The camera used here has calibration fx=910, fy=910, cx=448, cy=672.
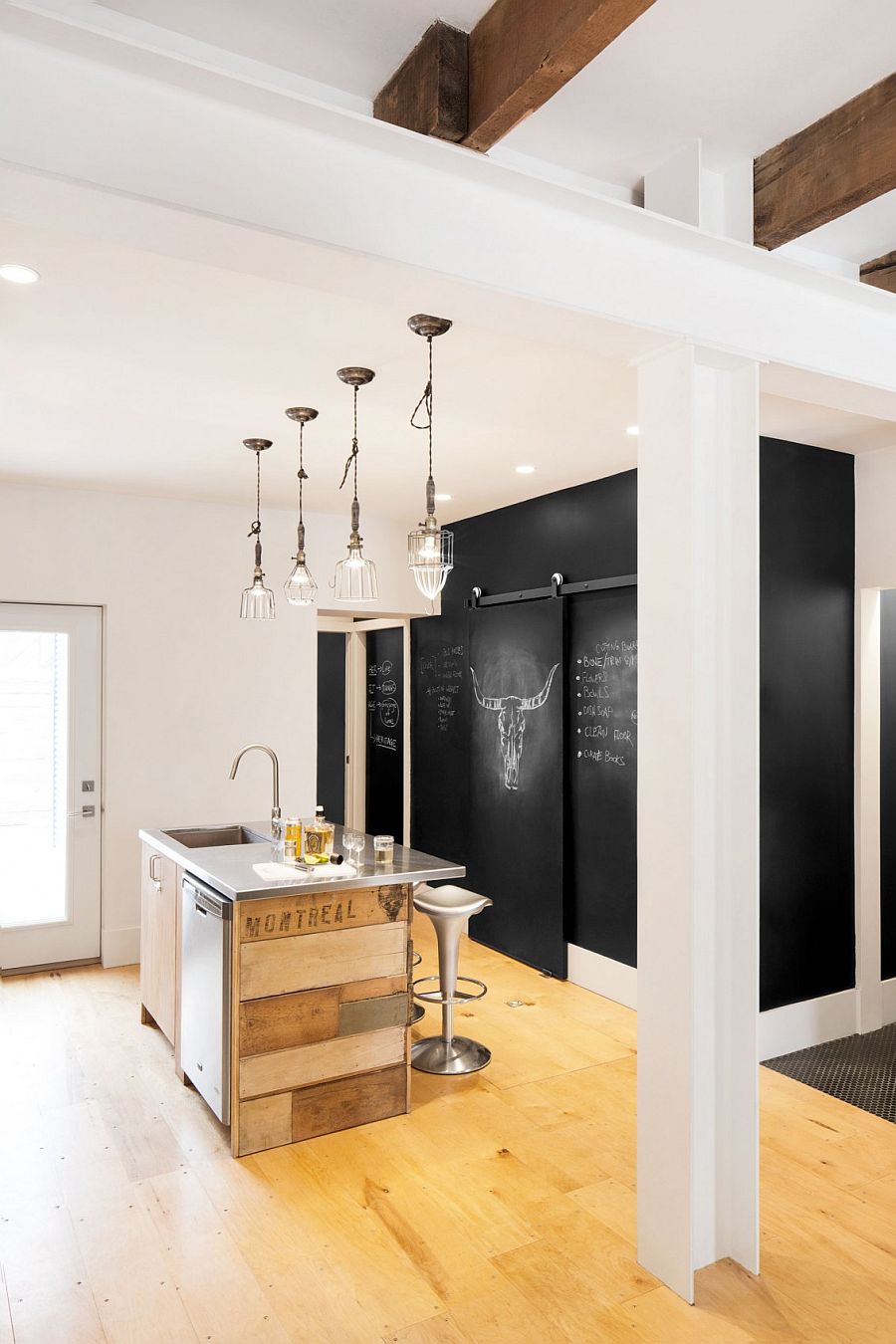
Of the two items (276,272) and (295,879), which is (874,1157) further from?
(276,272)

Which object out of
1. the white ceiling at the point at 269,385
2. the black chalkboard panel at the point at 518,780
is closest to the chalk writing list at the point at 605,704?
the black chalkboard panel at the point at 518,780

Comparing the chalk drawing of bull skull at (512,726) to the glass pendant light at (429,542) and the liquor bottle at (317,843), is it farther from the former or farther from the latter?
the glass pendant light at (429,542)

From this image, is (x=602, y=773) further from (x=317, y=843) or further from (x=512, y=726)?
(x=317, y=843)

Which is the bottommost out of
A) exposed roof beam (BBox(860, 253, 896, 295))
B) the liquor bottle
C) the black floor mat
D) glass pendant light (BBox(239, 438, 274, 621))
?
the black floor mat

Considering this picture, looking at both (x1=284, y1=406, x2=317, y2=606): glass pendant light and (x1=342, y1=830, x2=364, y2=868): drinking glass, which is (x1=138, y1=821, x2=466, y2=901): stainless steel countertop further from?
(x1=284, y1=406, x2=317, y2=606): glass pendant light

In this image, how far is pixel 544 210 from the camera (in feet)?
6.65

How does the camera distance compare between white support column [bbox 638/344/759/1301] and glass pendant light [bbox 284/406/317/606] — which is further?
glass pendant light [bbox 284/406/317/606]

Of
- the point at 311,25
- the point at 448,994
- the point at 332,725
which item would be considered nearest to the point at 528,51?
the point at 311,25

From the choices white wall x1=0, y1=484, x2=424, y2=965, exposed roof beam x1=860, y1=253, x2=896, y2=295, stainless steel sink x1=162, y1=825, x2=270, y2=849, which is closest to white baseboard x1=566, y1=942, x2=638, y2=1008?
stainless steel sink x1=162, y1=825, x2=270, y2=849

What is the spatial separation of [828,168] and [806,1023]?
133 inches

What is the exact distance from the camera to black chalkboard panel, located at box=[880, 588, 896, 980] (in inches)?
171

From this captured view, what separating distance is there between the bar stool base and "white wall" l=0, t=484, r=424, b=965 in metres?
2.08

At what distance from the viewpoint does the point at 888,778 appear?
438cm

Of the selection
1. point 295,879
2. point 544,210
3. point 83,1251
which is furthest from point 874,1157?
point 544,210
